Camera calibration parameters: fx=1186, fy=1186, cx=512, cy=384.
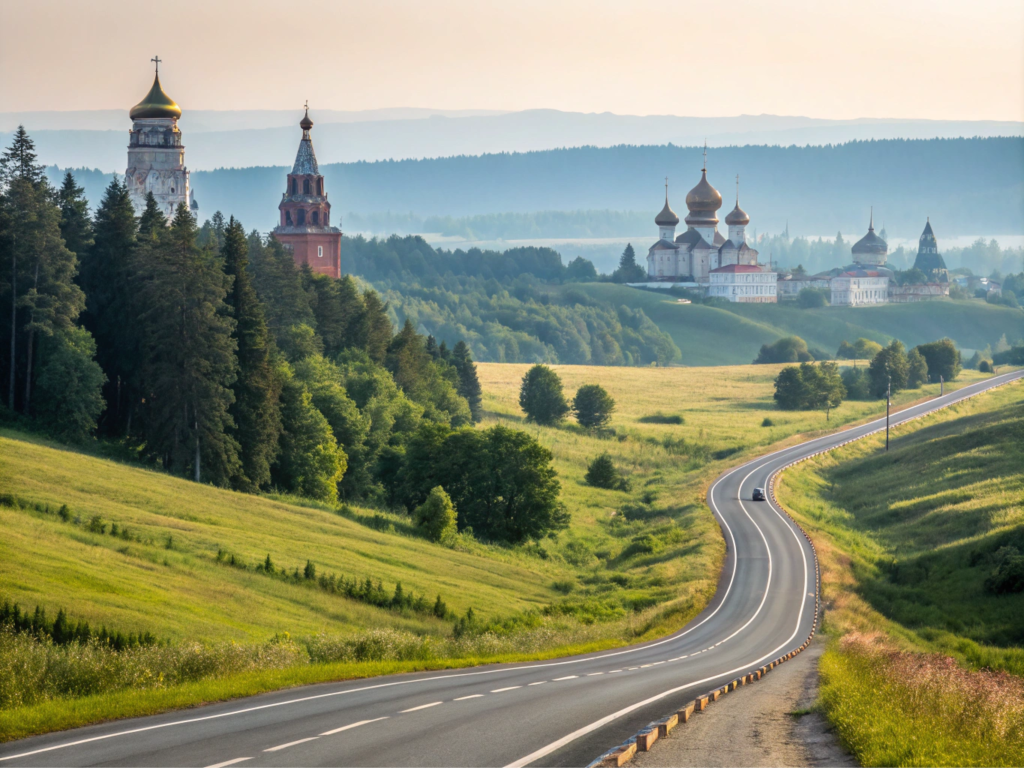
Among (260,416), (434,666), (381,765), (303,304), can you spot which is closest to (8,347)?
(260,416)

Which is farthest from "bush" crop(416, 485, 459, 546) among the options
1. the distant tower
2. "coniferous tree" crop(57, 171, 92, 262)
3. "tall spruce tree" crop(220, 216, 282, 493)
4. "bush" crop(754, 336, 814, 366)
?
"bush" crop(754, 336, 814, 366)

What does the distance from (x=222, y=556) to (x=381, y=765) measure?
2696cm

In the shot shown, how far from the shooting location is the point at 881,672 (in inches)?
828

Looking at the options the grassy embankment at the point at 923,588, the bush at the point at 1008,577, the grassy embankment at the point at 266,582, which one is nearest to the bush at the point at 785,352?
the grassy embankment at the point at 923,588

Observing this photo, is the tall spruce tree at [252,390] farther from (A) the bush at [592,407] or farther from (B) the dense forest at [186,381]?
(A) the bush at [592,407]

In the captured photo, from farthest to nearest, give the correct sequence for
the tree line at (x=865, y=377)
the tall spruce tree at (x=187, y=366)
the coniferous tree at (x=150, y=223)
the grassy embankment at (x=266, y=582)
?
1. the tree line at (x=865, y=377)
2. the coniferous tree at (x=150, y=223)
3. the tall spruce tree at (x=187, y=366)
4. the grassy embankment at (x=266, y=582)

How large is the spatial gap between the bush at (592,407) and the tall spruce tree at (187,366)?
52362 millimetres

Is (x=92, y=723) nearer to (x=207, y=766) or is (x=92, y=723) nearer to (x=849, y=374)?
(x=207, y=766)

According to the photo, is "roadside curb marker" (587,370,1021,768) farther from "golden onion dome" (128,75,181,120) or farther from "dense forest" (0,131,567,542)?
"golden onion dome" (128,75,181,120)

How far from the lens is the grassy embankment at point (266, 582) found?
66.9ft

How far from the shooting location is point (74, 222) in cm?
6900

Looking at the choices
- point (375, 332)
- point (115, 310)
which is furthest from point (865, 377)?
point (115, 310)

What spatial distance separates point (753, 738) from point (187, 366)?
4806 centimetres

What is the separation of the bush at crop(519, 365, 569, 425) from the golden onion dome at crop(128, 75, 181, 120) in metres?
48.6
